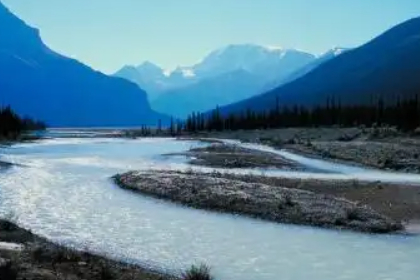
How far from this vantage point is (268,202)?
28656 mm

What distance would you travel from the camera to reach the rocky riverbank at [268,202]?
2489 cm

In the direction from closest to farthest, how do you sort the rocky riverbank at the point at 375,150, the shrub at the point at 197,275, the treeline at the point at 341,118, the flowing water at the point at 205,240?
the shrub at the point at 197,275, the flowing water at the point at 205,240, the rocky riverbank at the point at 375,150, the treeline at the point at 341,118

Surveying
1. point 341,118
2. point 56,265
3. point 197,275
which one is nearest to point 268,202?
point 197,275

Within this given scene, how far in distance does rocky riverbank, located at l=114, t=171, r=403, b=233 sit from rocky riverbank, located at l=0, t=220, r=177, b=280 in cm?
1066

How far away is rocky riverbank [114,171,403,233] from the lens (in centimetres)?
2489

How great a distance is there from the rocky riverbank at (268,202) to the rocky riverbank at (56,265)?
10663 mm

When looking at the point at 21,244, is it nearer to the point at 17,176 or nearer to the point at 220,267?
the point at 220,267

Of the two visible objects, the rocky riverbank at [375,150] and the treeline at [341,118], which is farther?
the treeline at [341,118]

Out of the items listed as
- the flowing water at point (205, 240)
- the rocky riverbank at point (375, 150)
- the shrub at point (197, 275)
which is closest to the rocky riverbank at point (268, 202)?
the flowing water at point (205, 240)

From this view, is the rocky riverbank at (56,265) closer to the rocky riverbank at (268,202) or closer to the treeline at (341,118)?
the rocky riverbank at (268,202)

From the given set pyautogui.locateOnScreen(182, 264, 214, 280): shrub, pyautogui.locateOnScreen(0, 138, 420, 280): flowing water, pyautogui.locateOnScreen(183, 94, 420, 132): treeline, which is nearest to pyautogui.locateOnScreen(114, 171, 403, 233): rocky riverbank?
pyautogui.locateOnScreen(0, 138, 420, 280): flowing water

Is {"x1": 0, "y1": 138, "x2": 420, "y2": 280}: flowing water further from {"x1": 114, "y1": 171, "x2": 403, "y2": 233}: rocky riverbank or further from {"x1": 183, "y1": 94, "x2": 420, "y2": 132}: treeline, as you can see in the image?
{"x1": 183, "y1": 94, "x2": 420, "y2": 132}: treeline

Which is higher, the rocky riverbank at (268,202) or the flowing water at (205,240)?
the rocky riverbank at (268,202)

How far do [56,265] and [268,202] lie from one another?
14.7 m
